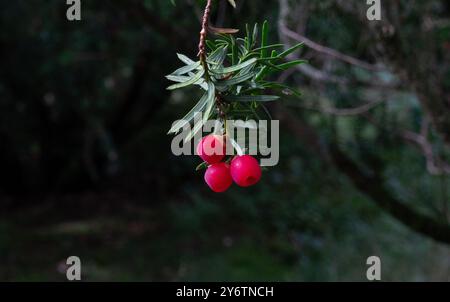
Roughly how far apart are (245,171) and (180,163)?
417cm

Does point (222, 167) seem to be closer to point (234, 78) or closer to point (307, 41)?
point (234, 78)

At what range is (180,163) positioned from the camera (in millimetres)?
4746

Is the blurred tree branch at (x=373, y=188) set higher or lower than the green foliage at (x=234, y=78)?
higher

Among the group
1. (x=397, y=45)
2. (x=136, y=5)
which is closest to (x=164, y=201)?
(x=136, y=5)

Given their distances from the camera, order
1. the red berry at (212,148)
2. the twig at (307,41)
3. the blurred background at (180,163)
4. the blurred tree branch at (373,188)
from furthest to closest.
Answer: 1. the blurred background at (180,163)
2. the blurred tree branch at (373,188)
3. the twig at (307,41)
4. the red berry at (212,148)

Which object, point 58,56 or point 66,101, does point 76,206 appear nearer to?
point 66,101

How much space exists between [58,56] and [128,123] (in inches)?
52.4

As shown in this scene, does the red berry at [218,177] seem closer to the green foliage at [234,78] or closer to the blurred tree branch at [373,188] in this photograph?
the green foliage at [234,78]

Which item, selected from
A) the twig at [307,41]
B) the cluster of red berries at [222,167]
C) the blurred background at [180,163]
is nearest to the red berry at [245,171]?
the cluster of red berries at [222,167]

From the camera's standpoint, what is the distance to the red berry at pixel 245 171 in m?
0.60

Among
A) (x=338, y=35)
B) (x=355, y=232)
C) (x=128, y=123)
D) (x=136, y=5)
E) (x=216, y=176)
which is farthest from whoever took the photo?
(x=128, y=123)

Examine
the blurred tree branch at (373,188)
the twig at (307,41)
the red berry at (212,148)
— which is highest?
the twig at (307,41)

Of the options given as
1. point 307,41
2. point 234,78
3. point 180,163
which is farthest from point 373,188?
point 180,163

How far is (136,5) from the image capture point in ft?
6.49
